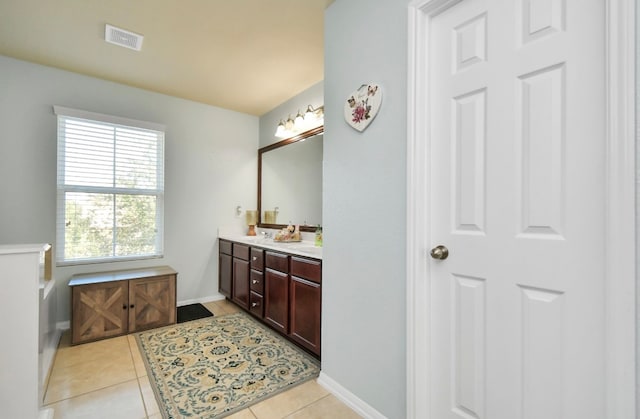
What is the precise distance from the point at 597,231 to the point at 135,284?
10.5 feet

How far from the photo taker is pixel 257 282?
2.96 metres

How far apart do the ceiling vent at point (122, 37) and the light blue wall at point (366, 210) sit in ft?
4.91

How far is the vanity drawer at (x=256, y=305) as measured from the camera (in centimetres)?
289

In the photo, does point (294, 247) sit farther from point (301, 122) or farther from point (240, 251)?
point (301, 122)

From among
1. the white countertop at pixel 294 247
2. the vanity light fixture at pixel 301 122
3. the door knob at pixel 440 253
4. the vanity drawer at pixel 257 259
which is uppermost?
the vanity light fixture at pixel 301 122

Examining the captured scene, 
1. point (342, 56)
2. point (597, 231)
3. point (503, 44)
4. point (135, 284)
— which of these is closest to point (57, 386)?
point (135, 284)

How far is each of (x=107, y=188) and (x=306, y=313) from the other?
2429 mm

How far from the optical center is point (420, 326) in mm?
1399

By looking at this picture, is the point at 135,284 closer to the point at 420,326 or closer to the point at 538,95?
the point at 420,326

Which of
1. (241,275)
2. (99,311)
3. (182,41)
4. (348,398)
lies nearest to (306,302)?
(348,398)

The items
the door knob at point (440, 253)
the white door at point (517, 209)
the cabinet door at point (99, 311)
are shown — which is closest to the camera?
the white door at point (517, 209)

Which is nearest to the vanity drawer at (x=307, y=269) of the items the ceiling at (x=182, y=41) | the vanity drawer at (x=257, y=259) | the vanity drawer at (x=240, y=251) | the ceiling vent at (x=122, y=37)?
the vanity drawer at (x=257, y=259)

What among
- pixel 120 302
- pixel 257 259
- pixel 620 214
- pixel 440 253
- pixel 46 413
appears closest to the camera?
pixel 620 214

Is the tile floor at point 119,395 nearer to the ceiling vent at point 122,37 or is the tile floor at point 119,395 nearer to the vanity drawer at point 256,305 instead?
the vanity drawer at point 256,305
